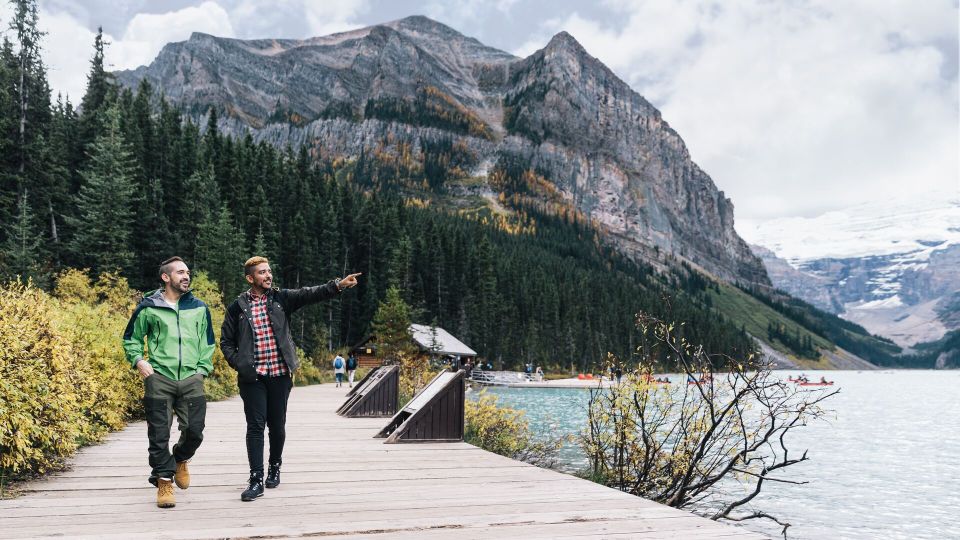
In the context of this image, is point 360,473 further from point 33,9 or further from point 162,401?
point 33,9

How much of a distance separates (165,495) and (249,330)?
1668 mm

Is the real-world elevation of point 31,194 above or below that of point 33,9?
below

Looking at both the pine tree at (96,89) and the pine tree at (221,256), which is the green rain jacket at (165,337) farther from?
the pine tree at (96,89)

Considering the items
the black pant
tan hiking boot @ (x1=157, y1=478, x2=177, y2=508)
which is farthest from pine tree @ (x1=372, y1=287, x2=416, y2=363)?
tan hiking boot @ (x1=157, y1=478, x2=177, y2=508)

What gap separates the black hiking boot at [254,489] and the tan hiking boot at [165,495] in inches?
23.8

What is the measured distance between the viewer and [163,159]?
69188mm

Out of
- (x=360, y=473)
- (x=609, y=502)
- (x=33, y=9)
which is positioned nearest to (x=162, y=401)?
(x=360, y=473)

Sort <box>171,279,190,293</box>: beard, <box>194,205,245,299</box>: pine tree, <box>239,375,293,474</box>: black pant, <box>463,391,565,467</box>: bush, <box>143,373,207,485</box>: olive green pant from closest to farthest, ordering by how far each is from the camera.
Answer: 1. <box>143,373,207,485</box>: olive green pant
2. <box>171,279,190,293</box>: beard
3. <box>239,375,293,474</box>: black pant
4. <box>463,391,565,467</box>: bush
5. <box>194,205,245,299</box>: pine tree

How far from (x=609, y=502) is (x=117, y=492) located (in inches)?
193

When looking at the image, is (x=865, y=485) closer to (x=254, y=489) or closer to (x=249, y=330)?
(x=254, y=489)

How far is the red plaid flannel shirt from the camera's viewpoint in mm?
6430

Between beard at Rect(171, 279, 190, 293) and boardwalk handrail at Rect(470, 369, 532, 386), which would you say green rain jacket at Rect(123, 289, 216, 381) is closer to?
beard at Rect(171, 279, 190, 293)

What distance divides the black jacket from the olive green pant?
0.45 metres

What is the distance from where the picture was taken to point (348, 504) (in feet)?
19.6
